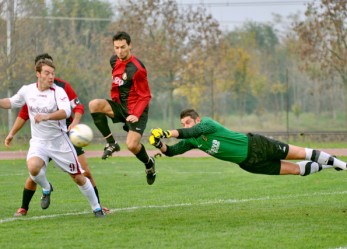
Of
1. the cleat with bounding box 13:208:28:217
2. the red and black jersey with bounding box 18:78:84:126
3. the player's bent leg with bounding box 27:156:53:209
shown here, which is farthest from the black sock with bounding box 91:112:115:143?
the cleat with bounding box 13:208:28:217

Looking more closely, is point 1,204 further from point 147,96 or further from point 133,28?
point 133,28

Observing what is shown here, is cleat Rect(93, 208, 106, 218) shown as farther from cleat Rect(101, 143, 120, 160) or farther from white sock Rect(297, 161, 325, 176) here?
white sock Rect(297, 161, 325, 176)

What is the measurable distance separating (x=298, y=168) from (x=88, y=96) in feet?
104

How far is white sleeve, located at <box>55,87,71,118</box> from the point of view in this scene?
440 inches

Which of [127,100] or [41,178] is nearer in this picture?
[41,178]

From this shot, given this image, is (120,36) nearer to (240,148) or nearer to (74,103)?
(74,103)

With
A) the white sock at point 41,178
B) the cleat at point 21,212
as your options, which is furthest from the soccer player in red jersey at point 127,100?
the cleat at point 21,212

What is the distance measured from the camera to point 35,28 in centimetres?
3534

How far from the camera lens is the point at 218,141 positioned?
11766 mm

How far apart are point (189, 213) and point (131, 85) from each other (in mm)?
2039

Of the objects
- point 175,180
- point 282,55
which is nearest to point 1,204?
point 175,180

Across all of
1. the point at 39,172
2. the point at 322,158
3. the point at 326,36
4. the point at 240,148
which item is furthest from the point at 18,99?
the point at 326,36

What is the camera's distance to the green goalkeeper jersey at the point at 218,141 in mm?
11536

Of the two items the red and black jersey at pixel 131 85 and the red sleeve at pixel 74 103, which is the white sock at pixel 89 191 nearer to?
the red sleeve at pixel 74 103
